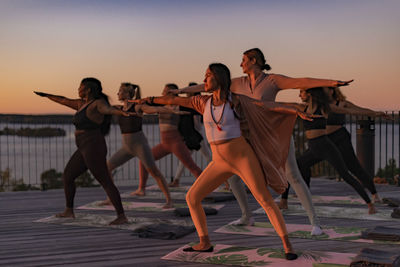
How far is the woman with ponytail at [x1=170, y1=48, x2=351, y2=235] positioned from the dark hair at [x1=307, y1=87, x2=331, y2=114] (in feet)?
2.62

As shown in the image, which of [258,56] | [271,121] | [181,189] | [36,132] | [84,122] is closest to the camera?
[271,121]

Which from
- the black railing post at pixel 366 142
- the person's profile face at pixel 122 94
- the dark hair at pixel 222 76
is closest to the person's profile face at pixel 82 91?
the person's profile face at pixel 122 94

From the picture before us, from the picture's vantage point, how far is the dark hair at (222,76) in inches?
146

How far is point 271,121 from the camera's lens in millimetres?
3844

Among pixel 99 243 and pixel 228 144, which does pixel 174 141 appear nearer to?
pixel 99 243

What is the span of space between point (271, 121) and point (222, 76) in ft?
1.77

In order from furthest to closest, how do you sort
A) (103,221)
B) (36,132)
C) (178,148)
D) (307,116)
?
(36,132) < (178,148) < (103,221) < (307,116)

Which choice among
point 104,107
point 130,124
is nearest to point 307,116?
point 104,107

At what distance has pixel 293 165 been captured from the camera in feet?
16.0

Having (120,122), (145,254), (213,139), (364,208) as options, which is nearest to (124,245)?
(145,254)

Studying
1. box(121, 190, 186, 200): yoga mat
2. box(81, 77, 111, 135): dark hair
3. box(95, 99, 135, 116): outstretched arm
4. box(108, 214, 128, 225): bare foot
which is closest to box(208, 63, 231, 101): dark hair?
box(95, 99, 135, 116): outstretched arm

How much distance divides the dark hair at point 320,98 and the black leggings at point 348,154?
94cm

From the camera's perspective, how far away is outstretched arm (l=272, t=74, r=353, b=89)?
330 cm

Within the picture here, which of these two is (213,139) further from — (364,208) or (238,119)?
(364,208)
